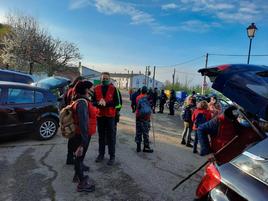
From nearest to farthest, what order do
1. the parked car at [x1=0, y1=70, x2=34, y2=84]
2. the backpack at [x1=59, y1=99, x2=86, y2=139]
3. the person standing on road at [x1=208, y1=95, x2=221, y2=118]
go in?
the backpack at [x1=59, y1=99, x2=86, y2=139] → the person standing on road at [x1=208, y1=95, x2=221, y2=118] → the parked car at [x1=0, y1=70, x2=34, y2=84]

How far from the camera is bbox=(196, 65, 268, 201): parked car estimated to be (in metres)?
2.15

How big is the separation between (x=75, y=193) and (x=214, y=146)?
2341mm

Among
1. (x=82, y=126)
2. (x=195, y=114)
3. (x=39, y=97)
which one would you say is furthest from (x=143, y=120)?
(x=82, y=126)

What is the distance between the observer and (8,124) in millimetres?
7125

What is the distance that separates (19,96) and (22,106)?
280 millimetres

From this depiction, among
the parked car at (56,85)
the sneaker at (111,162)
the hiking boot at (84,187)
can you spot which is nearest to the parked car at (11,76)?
the parked car at (56,85)

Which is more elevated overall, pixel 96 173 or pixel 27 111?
pixel 27 111

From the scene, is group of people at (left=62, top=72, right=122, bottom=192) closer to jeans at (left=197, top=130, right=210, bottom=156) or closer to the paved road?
the paved road

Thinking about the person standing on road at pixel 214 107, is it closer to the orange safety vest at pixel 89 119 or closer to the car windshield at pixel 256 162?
the orange safety vest at pixel 89 119

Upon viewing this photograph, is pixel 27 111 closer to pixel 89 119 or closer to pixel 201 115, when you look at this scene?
pixel 89 119

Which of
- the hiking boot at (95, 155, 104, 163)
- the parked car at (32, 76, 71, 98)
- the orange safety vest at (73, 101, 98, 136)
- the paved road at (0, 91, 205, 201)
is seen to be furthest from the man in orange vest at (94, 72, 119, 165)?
the parked car at (32, 76, 71, 98)

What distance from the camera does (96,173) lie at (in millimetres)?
5566

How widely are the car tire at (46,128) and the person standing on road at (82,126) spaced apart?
3655 mm

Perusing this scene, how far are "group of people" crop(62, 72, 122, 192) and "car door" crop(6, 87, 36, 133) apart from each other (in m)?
1.85
